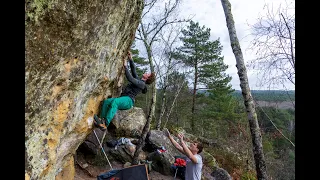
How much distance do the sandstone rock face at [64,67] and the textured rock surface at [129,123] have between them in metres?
5.12

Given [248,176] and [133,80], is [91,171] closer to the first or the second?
[133,80]

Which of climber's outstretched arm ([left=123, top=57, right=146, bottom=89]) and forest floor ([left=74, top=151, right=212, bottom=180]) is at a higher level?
climber's outstretched arm ([left=123, top=57, right=146, bottom=89])

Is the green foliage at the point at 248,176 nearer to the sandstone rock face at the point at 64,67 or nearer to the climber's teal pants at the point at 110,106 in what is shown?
the climber's teal pants at the point at 110,106

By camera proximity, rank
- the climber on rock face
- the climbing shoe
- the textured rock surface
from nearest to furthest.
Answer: the climbing shoe, the climber on rock face, the textured rock surface

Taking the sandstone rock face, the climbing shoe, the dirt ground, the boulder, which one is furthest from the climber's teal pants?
the boulder

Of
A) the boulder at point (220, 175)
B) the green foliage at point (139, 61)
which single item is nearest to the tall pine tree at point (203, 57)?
the green foliage at point (139, 61)

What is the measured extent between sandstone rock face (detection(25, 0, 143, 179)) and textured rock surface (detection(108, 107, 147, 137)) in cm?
512

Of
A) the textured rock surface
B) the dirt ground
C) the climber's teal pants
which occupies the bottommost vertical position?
the dirt ground

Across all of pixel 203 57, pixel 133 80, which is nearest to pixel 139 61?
pixel 203 57

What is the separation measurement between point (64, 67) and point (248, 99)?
12.8 ft

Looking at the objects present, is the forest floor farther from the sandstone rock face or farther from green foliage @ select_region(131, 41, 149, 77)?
green foliage @ select_region(131, 41, 149, 77)

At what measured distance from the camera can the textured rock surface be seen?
10.1 metres

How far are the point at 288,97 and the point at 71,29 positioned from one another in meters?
5.52

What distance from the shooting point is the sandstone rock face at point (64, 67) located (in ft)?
8.97
